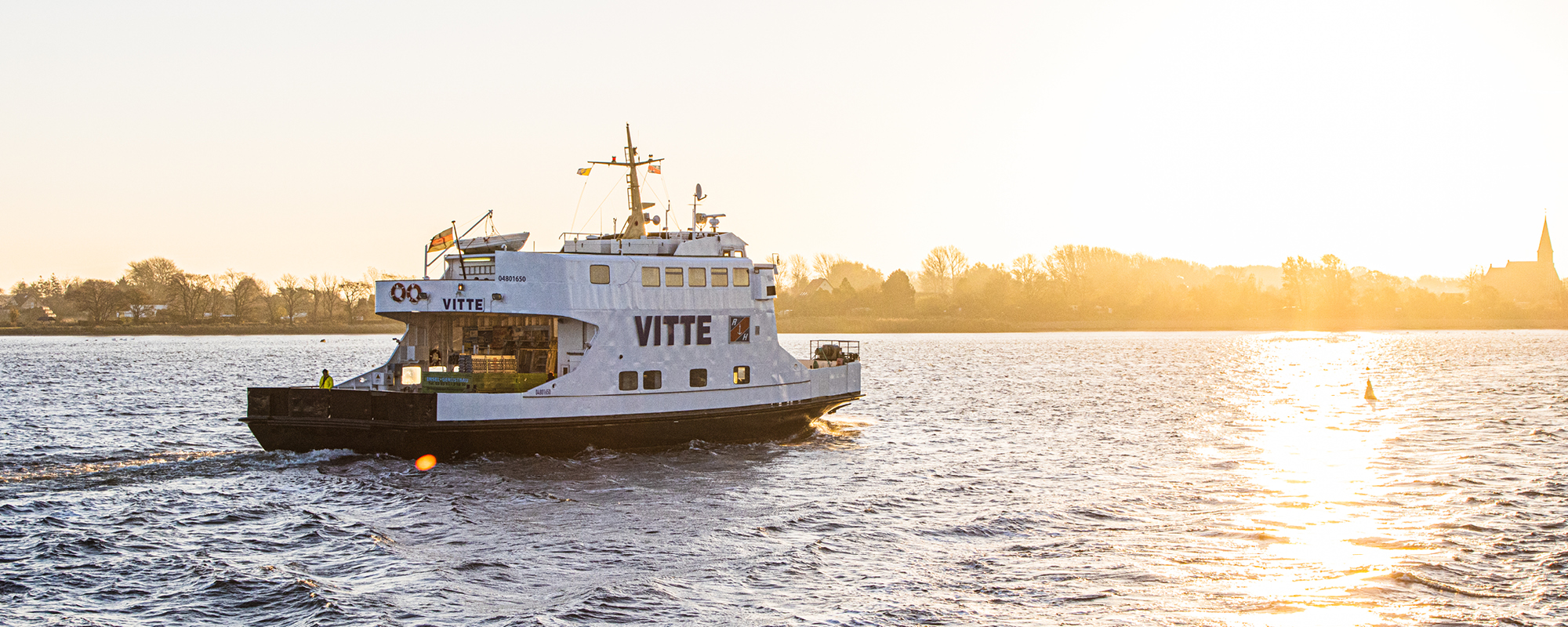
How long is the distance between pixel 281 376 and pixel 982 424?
4506cm

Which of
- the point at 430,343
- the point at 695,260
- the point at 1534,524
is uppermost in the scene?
the point at 695,260

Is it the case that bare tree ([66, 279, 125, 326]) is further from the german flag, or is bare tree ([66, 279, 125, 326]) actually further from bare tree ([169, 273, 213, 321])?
the german flag

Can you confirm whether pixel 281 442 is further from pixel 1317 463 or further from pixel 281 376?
pixel 281 376

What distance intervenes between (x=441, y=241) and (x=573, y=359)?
4.09 metres

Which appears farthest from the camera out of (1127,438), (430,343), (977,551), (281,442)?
(1127,438)

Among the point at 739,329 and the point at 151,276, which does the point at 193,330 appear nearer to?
the point at 151,276

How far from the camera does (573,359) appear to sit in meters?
24.5

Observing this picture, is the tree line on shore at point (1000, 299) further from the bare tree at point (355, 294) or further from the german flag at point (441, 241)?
the german flag at point (441, 241)

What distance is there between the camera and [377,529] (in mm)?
17344

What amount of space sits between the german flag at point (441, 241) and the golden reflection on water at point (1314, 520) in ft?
56.6

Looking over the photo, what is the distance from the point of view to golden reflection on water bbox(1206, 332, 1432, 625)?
13000 millimetres

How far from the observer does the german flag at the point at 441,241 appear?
78.6 feet

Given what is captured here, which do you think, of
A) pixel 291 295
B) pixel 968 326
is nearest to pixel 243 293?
pixel 291 295

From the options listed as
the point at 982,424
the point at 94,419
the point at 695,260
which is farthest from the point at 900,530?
the point at 94,419
